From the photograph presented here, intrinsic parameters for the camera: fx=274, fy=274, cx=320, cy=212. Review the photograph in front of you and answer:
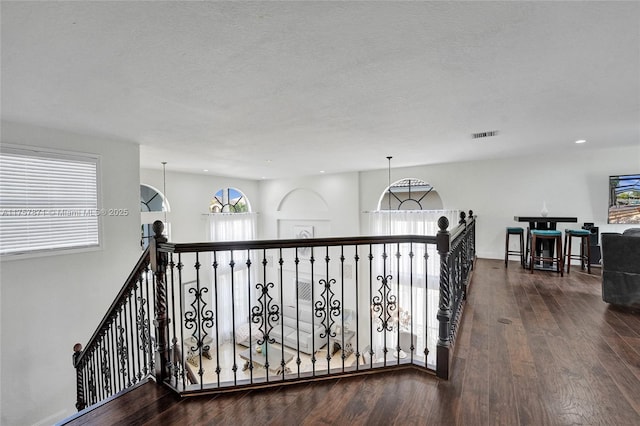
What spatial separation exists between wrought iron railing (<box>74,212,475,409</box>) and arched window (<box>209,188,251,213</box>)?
133 cm

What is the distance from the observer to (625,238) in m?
2.91

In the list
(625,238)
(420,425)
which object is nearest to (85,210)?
(420,425)

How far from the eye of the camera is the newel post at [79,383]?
2896 mm

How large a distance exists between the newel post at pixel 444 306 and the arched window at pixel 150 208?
247 inches

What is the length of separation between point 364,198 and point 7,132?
628cm

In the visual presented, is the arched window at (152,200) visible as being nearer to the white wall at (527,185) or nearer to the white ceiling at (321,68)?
the white ceiling at (321,68)

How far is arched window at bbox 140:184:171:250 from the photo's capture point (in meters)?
6.26

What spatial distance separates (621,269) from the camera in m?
2.93

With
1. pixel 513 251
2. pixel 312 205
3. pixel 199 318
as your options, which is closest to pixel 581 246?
pixel 513 251

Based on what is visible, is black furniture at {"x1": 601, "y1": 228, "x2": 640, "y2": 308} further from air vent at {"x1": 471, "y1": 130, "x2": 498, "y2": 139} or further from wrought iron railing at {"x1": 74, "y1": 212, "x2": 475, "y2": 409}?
air vent at {"x1": 471, "y1": 130, "x2": 498, "y2": 139}

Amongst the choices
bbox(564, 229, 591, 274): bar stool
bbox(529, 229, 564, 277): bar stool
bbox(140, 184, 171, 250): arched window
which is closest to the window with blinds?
Answer: bbox(140, 184, 171, 250): arched window

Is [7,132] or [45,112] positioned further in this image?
[7,132]

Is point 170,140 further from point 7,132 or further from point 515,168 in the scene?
point 515,168

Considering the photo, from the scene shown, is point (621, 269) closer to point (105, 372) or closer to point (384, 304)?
point (384, 304)
